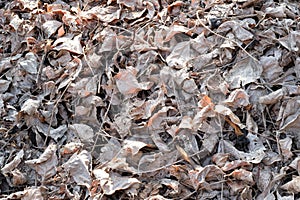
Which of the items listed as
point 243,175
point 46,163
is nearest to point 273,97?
point 243,175

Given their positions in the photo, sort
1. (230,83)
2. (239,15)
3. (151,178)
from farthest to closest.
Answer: (239,15) < (230,83) < (151,178)

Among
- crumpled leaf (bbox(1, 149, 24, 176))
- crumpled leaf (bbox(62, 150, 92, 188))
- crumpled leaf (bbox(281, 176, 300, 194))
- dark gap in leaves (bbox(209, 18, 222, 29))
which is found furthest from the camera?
dark gap in leaves (bbox(209, 18, 222, 29))

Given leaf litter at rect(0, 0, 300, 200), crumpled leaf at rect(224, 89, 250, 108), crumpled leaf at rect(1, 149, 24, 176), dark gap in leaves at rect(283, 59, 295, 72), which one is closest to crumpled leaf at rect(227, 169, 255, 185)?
leaf litter at rect(0, 0, 300, 200)

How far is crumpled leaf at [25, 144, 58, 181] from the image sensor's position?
179 cm

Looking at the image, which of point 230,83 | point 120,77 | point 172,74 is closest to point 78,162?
point 120,77

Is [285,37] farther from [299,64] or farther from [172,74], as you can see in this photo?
[172,74]

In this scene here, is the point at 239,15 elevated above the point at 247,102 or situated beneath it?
elevated above

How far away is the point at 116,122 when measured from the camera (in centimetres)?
184

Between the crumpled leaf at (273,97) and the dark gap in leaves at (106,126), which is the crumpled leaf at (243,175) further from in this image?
the dark gap in leaves at (106,126)

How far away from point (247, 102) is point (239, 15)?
1.41ft

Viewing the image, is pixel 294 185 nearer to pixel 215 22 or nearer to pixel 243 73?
pixel 243 73

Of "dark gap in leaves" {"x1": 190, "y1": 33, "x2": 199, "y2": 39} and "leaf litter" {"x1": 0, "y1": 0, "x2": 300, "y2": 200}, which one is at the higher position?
"dark gap in leaves" {"x1": 190, "y1": 33, "x2": 199, "y2": 39}

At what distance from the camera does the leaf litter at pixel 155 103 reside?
1677 mm

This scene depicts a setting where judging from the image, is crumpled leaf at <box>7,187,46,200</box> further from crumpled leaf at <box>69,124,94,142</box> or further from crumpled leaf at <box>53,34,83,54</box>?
crumpled leaf at <box>53,34,83,54</box>
